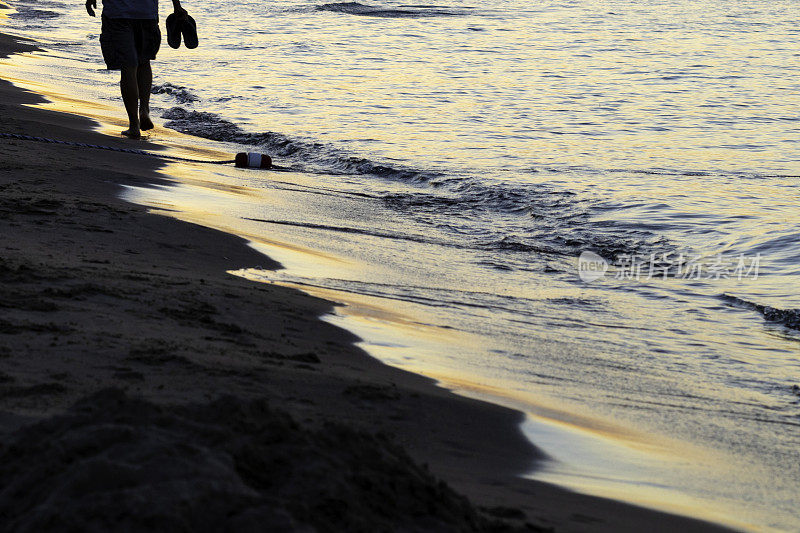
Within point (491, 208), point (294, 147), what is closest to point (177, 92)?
point (294, 147)

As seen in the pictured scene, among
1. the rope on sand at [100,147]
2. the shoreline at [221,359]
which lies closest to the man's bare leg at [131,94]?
the rope on sand at [100,147]

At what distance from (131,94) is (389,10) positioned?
1964 centimetres

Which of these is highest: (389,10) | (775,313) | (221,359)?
(389,10)

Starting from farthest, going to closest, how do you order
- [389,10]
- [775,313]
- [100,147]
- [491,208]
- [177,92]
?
[389,10] → [177,92] → [491,208] → [100,147] → [775,313]

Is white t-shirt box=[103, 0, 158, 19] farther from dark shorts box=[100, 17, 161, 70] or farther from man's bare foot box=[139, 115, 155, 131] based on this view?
man's bare foot box=[139, 115, 155, 131]

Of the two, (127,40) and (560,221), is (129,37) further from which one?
(560,221)

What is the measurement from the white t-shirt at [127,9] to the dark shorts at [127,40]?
3cm

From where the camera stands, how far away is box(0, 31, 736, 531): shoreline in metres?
2.14

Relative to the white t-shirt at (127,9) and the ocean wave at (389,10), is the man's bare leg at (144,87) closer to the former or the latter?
the white t-shirt at (127,9)

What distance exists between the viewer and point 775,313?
15.0 feet

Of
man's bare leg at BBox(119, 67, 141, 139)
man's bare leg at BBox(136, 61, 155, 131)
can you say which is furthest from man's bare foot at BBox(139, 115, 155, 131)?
man's bare leg at BBox(119, 67, 141, 139)

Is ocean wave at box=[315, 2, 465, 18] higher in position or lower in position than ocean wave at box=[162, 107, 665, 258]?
higher

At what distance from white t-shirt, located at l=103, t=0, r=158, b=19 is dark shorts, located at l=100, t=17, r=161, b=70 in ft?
0.11

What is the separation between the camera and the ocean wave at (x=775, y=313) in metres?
4.46
